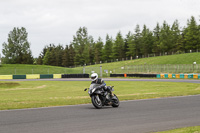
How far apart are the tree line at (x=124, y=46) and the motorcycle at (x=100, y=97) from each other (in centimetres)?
9388

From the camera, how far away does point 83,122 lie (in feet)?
29.8

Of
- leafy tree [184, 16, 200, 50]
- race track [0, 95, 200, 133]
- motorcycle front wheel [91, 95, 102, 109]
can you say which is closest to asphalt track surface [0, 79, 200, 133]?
race track [0, 95, 200, 133]

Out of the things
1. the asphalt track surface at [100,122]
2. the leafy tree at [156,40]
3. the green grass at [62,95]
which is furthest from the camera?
the leafy tree at [156,40]

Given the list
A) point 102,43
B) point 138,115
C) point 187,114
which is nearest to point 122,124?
point 138,115

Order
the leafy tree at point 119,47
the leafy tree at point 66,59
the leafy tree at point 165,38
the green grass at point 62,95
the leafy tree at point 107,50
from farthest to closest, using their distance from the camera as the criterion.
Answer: the leafy tree at point 66,59 < the leafy tree at point 107,50 < the leafy tree at point 119,47 < the leafy tree at point 165,38 < the green grass at point 62,95

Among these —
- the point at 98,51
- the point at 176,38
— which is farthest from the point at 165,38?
the point at 98,51

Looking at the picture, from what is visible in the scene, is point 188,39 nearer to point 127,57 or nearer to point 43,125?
point 127,57

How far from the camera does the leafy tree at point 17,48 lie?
112812 millimetres

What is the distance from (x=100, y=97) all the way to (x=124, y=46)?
114 metres

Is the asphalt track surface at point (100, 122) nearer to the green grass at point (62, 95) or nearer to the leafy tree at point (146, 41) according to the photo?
the green grass at point (62, 95)

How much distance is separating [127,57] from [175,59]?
33.4 m

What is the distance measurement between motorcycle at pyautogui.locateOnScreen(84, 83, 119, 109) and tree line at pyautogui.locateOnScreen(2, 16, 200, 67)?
308 ft

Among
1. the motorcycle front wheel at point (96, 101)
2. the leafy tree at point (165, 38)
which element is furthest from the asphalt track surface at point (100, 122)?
the leafy tree at point (165, 38)

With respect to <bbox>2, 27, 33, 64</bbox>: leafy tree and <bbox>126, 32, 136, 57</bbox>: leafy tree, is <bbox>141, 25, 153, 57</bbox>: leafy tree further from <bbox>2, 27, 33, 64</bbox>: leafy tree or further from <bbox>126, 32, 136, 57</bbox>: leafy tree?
<bbox>2, 27, 33, 64</bbox>: leafy tree
